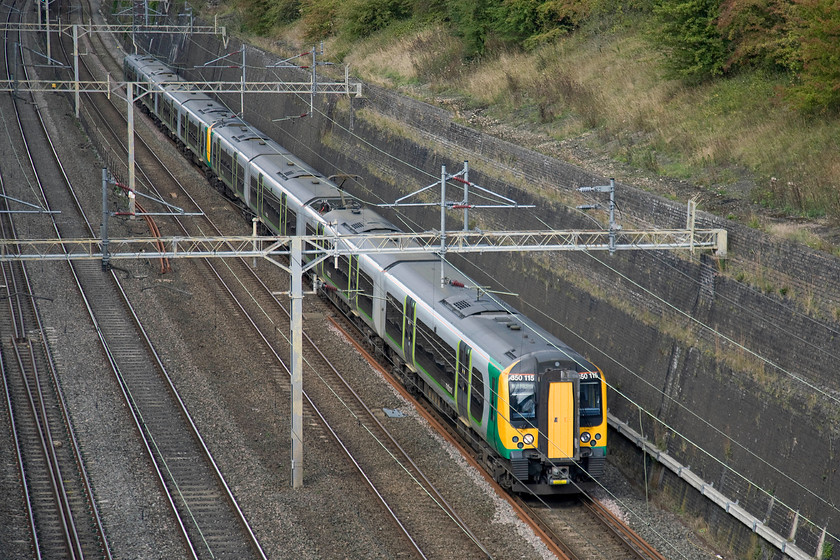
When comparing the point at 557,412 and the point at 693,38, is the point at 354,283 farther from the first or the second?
the point at 693,38

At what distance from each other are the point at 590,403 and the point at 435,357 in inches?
144

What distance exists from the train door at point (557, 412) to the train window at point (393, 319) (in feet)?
17.1

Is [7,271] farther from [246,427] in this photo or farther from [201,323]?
[246,427]

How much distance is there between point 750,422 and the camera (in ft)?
58.7

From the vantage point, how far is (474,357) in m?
19.0

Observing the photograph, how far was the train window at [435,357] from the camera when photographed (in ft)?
66.0

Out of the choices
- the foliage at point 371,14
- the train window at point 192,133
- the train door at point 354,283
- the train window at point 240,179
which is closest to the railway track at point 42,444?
the train door at point 354,283

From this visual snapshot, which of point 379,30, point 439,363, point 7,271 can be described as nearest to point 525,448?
point 439,363

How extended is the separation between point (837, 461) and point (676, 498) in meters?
4.03

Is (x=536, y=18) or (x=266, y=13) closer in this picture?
(x=536, y=18)

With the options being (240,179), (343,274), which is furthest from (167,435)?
(240,179)

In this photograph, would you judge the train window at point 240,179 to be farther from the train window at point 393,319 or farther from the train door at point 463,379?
the train door at point 463,379

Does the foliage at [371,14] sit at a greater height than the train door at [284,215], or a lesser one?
greater

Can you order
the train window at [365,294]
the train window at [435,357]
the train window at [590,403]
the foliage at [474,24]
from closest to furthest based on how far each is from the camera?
the train window at [590,403] < the train window at [435,357] < the train window at [365,294] < the foliage at [474,24]
